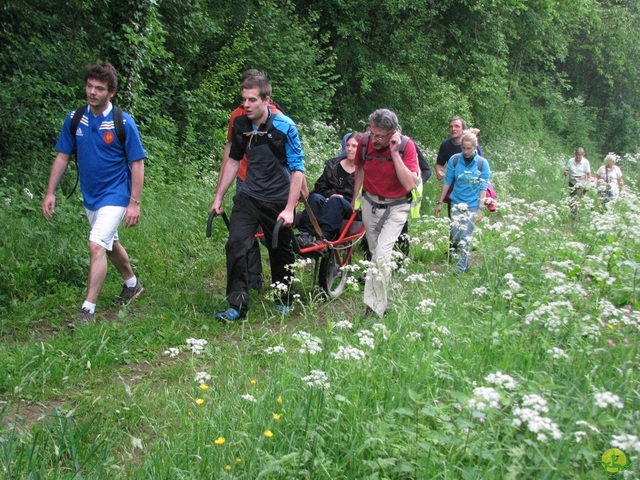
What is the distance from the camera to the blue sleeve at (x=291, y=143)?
5.79 metres

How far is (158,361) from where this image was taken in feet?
16.4

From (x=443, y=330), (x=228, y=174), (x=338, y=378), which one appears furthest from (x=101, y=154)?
(x=443, y=330)

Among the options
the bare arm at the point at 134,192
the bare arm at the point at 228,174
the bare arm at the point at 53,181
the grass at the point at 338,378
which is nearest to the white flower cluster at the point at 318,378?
the grass at the point at 338,378

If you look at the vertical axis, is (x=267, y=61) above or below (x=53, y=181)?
above

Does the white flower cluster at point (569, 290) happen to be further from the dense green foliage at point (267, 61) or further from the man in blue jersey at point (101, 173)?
the dense green foliage at point (267, 61)

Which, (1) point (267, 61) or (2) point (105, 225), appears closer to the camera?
(2) point (105, 225)

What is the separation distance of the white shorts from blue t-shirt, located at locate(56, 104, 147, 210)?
2.1 inches

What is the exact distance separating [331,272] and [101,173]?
2.68 m

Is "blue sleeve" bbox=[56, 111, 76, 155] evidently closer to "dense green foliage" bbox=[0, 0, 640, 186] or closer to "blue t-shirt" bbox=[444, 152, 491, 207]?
"dense green foliage" bbox=[0, 0, 640, 186]

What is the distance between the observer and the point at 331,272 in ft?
22.9

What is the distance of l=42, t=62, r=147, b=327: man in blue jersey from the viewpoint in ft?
17.8

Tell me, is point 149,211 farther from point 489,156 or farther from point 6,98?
point 489,156

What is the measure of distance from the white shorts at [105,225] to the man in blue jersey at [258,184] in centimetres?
89

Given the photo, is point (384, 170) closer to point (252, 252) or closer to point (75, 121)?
point (252, 252)
